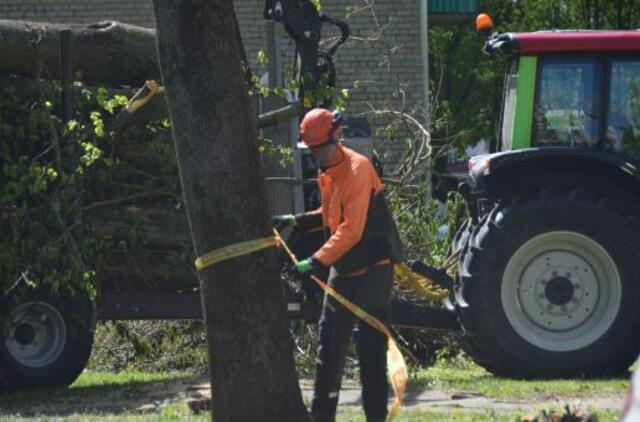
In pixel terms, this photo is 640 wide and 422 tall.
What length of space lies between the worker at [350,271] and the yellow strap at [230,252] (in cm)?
67

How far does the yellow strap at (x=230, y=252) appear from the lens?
24.1ft

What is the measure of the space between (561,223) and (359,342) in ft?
10.9

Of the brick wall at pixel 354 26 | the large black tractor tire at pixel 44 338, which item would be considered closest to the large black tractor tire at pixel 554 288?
the large black tractor tire at pixel 44 338

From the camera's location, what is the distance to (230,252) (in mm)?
7348

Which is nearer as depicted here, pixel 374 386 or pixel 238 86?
pixel 238 86

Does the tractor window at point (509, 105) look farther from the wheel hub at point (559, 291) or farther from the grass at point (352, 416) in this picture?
the grass at point (352, 416)

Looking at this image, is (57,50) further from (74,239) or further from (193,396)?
(193,396)

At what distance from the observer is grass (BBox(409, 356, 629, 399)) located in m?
10.2

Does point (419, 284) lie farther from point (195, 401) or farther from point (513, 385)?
point (195, 401)

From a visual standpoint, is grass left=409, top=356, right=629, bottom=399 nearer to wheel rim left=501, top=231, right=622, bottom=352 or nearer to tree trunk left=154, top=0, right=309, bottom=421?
wheel rim left=501, top=231, right=622, bottom=352

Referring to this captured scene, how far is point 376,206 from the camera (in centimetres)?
826

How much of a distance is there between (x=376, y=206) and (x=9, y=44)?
4.39 m

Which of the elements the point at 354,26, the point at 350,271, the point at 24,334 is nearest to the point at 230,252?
the point at 350,271

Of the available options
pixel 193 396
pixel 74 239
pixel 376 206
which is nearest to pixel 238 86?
pixel 376 206
